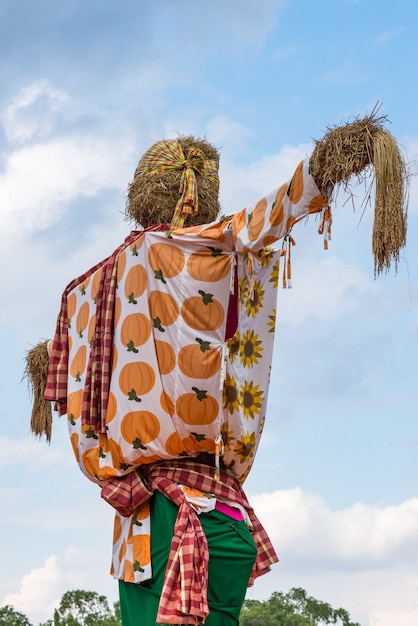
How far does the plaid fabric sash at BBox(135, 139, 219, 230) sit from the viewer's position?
462 cm

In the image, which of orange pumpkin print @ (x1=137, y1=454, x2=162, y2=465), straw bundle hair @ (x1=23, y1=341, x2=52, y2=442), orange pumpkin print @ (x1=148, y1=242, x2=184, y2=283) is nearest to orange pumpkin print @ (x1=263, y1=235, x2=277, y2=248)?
orange pumpkin print @ (x1=148, y1=242, x2=184, y2=283)

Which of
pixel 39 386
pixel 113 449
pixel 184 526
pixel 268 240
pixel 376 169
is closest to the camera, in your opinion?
pixel 376 169

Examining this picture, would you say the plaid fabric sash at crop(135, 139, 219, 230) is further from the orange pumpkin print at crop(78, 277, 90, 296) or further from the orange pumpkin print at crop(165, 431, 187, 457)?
the orange pumpkin print at crop(165, 431, 187, 457)

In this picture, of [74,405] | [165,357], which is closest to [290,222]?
[165,357]

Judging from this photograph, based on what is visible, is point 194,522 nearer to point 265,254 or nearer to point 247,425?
point 247,425

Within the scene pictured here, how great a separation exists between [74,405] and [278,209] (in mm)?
1511

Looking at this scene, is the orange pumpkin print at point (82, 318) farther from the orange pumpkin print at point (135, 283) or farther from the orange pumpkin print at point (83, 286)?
the orange pumpkin print at point (135, 283)

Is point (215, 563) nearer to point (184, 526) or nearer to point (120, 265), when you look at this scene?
point (184, 526)

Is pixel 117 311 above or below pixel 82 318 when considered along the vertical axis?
below

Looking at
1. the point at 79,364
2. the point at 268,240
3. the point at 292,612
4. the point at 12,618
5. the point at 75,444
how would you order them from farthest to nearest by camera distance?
the point at 292,612
the point at 12,618
the point at 79,364
the point at 75,444
the point at 268,240

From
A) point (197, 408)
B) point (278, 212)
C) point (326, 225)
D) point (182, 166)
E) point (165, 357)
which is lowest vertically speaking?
point (197, 408)

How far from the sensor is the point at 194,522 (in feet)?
13.2

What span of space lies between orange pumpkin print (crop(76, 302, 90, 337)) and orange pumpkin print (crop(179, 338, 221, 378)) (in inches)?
33.3

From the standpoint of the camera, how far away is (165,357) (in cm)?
416
